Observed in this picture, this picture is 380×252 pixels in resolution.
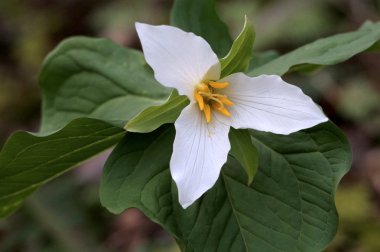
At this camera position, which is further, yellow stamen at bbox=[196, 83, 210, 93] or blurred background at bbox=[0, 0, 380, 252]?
blurred background at bbox=[0, 0, 380, 252]

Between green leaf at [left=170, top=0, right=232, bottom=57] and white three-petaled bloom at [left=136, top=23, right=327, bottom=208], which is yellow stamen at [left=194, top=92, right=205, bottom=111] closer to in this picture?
white three-petaled bloom at [left=136, top=23, right=327, bottom=208]

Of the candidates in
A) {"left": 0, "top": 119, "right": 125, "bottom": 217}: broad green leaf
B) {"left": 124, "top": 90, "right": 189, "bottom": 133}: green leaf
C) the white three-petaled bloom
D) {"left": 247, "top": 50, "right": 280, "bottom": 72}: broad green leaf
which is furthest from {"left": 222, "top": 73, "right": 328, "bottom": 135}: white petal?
{"left": 247, "top": 50, "right": 280, "bottom": 72}: broad green leaf

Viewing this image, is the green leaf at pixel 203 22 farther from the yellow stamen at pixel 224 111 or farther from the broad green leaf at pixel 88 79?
the yellow stamen at pixel 224 111

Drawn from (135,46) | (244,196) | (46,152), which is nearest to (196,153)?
(244,196)

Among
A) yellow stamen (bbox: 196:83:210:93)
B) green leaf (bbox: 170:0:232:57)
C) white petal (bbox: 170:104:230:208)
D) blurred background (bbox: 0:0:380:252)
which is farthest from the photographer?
blurred background (bbox: 0:0:380:252)

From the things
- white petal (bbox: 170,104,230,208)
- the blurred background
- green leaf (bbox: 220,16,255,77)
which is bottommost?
the blurred background

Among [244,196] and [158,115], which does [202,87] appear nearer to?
[158,115]
